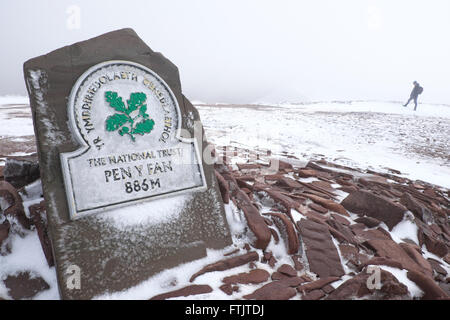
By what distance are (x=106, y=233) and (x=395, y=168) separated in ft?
20.4

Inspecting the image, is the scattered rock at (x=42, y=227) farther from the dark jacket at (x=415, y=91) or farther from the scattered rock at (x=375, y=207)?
the dark jacket at (x=415, y=91)

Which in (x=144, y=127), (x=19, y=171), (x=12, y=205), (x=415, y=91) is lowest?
(x=12, y=205)

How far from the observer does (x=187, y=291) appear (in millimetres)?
1855

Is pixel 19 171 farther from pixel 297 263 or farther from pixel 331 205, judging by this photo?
pixel 331 205

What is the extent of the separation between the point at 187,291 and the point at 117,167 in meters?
1.11

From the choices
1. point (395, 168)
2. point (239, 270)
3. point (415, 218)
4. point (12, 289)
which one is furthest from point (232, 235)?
point (395, 168)

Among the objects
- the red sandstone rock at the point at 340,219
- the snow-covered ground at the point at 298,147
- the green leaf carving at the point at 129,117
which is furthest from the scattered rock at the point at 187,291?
the red sandstone rock at the point at 340,219

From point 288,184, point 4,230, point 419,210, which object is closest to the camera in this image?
point 4,230

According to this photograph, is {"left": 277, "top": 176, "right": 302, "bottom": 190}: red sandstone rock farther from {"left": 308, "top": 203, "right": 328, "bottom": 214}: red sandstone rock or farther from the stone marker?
the stone marker

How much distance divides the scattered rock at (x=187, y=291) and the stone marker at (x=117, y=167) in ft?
0.83

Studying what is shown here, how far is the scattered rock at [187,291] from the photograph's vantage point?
5.98 ft

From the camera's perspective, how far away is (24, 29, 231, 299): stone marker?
1817 mm

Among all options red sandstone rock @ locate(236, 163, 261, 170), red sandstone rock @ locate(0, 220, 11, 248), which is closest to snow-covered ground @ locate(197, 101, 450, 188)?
red sandstone rock @ locate(236, 163, 261, 170)

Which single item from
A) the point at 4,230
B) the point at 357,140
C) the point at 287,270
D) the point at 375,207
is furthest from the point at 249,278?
the point at 357,140
